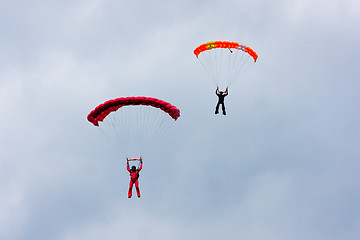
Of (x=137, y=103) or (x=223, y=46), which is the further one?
(x=223, y=46)

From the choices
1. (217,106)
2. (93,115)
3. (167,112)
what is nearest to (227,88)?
(217,106)

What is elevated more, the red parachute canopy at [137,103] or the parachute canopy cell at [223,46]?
the parachute canopy cell at [223,46]

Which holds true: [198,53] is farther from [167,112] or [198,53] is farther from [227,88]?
[167,112]

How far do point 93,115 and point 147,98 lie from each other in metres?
3.93

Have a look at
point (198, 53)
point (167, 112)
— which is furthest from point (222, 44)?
point (167, 112)

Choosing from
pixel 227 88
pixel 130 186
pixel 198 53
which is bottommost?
pixel 130 186

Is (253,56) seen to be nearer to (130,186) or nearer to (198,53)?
(198,53)

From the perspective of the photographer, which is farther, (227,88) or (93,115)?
(227,88)

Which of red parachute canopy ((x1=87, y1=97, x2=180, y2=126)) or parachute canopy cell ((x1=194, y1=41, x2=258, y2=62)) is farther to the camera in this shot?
parachute canopy cell ((x1=194, y1=41, x2=258, y2=62))

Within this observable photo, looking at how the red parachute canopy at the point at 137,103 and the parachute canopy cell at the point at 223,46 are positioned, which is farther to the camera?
the parachute canopy cell at the point at 223,46

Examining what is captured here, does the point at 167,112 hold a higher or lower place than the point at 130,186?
higher

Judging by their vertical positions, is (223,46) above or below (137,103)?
above

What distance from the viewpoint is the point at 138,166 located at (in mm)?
39250

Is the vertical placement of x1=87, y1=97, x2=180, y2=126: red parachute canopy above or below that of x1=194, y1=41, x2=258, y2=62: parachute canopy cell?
below
